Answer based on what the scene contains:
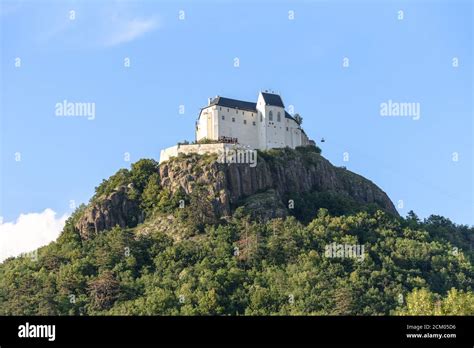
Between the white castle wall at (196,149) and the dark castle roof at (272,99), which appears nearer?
the white castle wall at (196,149)

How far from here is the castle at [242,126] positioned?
426 ft

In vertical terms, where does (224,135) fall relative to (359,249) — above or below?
above

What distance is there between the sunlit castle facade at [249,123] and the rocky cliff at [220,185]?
8.46 ft

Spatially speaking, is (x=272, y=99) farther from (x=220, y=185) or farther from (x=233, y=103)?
(x=220, y=185)

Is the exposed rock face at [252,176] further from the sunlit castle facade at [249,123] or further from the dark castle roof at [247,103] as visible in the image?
the dark castle roof at [247,103]

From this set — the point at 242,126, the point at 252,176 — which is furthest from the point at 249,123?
the point at 252,176

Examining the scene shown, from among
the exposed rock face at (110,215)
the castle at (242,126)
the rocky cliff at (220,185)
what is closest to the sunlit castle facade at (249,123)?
the castle at (242,126)

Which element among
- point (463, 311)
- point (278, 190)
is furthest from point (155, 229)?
point (463, 311)

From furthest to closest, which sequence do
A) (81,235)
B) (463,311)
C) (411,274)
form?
(81,235) < (411,274) < (463,311)

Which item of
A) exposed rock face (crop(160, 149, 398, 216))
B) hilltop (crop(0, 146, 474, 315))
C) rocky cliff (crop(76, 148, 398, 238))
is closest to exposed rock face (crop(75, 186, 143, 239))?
rocky cliff (crop(76, 148, 398, 238))

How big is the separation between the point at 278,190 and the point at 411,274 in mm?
23253
